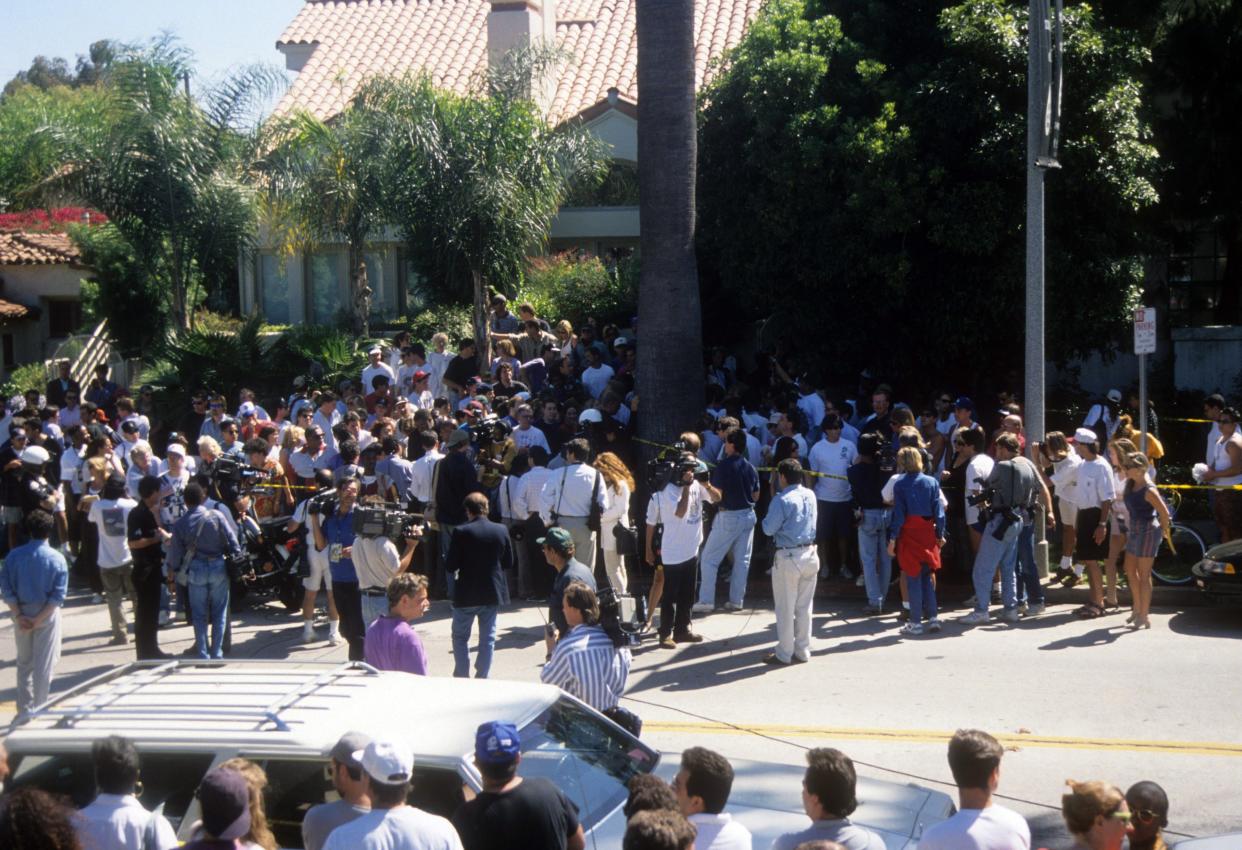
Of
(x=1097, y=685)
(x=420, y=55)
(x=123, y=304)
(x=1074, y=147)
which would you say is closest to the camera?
(x=1097, y=685)

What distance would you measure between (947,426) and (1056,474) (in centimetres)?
182

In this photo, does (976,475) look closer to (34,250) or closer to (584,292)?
(584,292)

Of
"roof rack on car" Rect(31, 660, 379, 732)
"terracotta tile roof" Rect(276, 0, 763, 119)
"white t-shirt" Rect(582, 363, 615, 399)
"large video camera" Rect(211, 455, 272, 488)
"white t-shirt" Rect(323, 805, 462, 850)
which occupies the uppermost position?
"terracotta tile roof" Rect(276, 0, 763, 119)

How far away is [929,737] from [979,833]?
15.4ft

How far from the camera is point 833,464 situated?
14328 mm

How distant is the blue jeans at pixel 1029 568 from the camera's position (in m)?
13.1

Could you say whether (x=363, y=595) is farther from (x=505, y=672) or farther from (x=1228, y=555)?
(x=1228, y=555)

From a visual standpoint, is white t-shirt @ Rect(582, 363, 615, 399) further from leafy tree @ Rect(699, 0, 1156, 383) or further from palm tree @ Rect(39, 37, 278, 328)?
palm tree @ Rect(39, 37, 278, 328)

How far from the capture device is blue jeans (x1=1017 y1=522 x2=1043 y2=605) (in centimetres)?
1312

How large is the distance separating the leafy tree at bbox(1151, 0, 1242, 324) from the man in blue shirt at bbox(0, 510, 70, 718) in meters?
16.9

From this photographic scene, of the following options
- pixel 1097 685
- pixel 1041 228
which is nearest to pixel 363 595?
pixel 1097 685

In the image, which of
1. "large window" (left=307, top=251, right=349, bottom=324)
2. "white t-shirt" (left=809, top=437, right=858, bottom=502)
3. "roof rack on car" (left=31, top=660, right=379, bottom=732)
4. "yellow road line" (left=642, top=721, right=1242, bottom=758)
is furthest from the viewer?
"large window" (left=307, top=251, right=349, bottom=324)

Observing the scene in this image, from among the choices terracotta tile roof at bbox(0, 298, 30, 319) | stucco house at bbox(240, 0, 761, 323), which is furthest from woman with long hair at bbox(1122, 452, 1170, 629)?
terracotta tile roof at bbox(0, 298, 30, 319)

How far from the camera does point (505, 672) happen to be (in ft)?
39.1
